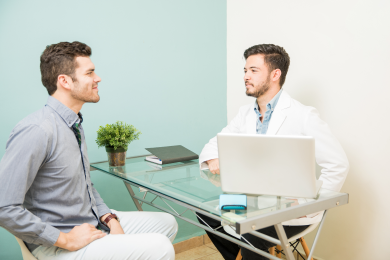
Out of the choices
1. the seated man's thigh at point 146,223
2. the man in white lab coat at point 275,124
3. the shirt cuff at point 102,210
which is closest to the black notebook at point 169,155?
the man in white lab coat at point 275,124

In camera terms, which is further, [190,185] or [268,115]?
[268,115]

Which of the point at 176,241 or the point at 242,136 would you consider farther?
the point at 176,241

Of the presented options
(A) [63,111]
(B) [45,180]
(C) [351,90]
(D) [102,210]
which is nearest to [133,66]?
(A) [63,111]

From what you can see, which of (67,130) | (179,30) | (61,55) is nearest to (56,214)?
(67,130)

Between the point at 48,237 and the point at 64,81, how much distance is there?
25.2 inches

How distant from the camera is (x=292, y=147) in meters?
1.02

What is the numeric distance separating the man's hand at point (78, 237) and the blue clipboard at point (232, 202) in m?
0.52

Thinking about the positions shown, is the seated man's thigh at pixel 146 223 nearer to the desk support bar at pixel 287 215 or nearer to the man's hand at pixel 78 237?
the man's hand at pixel 78 237

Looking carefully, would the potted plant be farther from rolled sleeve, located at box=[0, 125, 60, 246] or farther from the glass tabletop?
rolled sleeve, located at box=[0, 125, 60, 246]

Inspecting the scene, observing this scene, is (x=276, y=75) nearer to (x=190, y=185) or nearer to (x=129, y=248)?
(x=190, y=185)

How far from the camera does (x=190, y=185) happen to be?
1.41m

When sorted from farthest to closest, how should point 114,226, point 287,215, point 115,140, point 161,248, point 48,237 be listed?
point 115,140 → point 114,226 → point 161,248 → point 48,237 → point 287,215

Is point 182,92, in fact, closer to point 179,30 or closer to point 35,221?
point 179,30

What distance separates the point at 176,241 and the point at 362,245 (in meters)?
1.25
